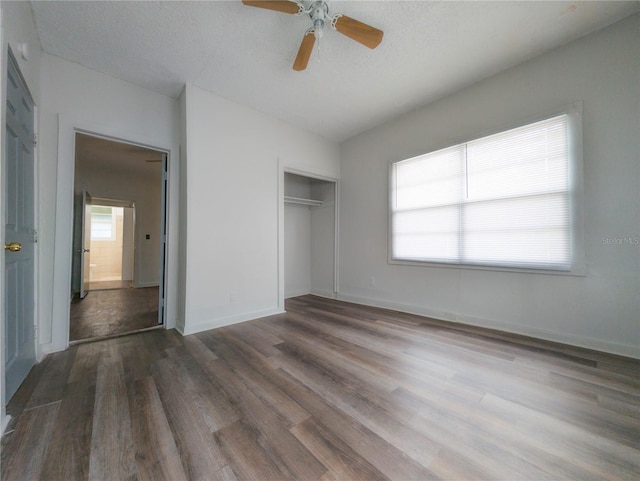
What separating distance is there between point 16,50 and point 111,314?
3.26 m

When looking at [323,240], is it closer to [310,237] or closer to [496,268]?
[310,237]

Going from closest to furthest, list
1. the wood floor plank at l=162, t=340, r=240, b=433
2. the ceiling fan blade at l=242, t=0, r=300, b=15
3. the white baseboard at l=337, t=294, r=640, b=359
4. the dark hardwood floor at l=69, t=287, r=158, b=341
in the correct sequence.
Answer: the wood floor plank at l=162, t=340, r=240, b=433 → the ceiling fan blade at l=242, t=0, r=300, b=15 → the white baseboard at l=337, t=294, r=640, b=359 → the dark hardwood floor at l=69, t=287, r=158, b=341

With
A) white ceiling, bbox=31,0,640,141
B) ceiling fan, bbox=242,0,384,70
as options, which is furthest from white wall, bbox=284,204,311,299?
ceiling fan, bbox=242,0,384,70

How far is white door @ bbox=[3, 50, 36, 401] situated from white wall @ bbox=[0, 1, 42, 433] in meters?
0.14

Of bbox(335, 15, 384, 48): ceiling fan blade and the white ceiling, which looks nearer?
bbox(335, 15, 384, 48): ceiling fan blade

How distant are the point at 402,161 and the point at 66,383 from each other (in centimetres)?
431

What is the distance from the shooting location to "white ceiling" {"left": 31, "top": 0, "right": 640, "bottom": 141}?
6.39ft

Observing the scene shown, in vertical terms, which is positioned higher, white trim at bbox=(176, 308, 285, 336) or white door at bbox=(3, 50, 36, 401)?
white door at bbox=(3, 50, 36, 401)

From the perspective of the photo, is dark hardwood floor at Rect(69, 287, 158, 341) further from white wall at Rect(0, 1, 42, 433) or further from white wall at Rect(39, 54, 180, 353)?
white wall at Rect(0, 1, 42, 433)

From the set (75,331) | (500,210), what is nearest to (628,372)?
(500,210)

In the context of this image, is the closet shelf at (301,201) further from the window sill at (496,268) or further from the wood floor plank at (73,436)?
the wood floor plank at (73,436)

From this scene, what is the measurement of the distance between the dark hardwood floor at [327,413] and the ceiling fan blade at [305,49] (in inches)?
106

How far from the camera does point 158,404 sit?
4.94 ft

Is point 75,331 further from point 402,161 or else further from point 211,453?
point 402,161
